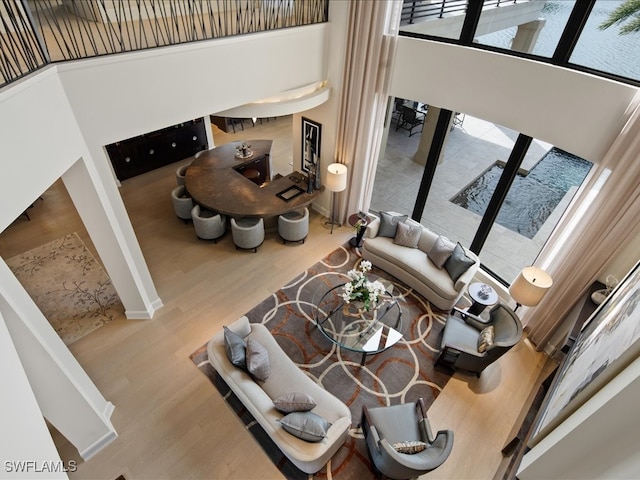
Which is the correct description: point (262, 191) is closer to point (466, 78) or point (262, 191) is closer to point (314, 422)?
point (466, 78)

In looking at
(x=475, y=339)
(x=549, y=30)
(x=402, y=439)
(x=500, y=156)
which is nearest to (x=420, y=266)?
(x=475, y=339)

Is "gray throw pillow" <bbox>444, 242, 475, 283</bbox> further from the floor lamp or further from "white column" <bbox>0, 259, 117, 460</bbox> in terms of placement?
"white column" <bbox>0, 259, 117, 460</bbox>

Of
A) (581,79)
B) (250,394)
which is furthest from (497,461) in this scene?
(581,79)

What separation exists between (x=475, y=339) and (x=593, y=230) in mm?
2018

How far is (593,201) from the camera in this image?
13.7 ft

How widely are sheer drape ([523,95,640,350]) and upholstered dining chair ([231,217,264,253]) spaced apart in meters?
4.56

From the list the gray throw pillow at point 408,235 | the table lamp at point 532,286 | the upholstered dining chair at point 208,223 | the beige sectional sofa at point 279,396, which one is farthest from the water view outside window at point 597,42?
the upholstered dining chair at point 208,223

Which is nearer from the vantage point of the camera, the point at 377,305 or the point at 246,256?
the point at 377,305

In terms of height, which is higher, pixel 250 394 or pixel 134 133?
pixel 134 133

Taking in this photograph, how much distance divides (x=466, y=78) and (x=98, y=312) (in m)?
6.51

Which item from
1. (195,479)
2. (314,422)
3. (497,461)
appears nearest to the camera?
(314,422)

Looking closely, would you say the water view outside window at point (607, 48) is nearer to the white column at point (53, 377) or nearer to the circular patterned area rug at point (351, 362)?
the circular patterned area rug at point (351, 362)

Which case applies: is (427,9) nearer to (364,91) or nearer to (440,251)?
(364,91)

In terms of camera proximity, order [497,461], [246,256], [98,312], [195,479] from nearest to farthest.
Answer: [195,479] < [497,461] < [98,312] < [246,256]
